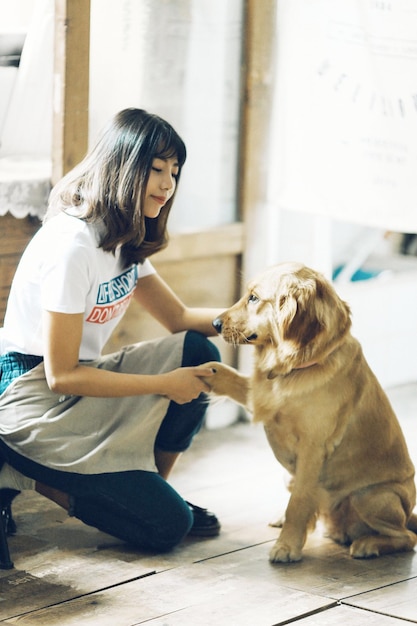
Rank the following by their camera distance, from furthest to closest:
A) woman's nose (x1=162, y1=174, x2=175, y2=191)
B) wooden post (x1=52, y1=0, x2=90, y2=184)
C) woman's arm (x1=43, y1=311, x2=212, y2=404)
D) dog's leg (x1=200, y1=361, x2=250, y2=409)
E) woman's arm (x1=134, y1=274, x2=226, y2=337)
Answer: wooden post (x1=52, y1=0, x2=90, y2=184), woman's arm (x1=134, y1=274, x2=226, y2=337), dog's leg (x1=200, y1=361, x2=250, y2=409), woman's nose (x1=162, y1=174, x2=175, y2=191), woman's arm (x1=43, y1=311, x2=212, y2=404)

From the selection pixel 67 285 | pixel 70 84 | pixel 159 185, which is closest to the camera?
pixel 67 285

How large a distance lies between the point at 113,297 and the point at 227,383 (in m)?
0.39

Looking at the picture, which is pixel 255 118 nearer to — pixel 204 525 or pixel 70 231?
pixel 70 231

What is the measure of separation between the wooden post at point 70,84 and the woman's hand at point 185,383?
89cm

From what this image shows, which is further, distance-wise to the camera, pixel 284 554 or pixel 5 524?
pixel 5 524

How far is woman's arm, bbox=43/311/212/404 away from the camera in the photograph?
254cm

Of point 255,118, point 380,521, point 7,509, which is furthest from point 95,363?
point 255,118

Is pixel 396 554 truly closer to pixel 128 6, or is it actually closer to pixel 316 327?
pixel 316 327

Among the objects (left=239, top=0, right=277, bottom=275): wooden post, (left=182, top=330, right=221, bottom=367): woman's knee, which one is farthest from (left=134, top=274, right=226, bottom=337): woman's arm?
(left=239, top=0, right=277, bottom=275): wooden post

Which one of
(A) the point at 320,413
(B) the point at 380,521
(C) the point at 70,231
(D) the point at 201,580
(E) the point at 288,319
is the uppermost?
(C) the point at 70,231

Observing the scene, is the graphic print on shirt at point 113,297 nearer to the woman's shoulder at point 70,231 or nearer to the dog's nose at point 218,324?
the woman's shoulder at point 70,231

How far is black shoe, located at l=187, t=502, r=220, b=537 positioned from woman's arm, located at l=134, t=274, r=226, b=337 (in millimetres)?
515

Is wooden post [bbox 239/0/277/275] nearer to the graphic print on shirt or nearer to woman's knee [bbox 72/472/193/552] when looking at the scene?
the graphic print on shirt

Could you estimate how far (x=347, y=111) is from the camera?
343 centimetres
